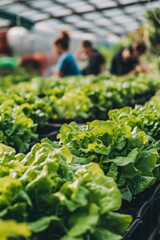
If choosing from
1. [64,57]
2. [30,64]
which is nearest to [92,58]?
[64,57]

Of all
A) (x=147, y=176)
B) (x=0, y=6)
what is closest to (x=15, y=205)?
(x=147, y=176)

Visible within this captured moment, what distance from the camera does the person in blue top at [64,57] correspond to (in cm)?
783

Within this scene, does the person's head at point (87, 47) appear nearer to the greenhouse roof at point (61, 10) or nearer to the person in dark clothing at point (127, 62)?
the person in dark clothing at point (127, 62)

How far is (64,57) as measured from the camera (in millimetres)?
7789

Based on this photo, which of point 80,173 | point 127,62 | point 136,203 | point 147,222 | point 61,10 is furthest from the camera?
point 61,10

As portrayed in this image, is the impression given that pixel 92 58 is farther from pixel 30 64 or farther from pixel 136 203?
pixel 136 203

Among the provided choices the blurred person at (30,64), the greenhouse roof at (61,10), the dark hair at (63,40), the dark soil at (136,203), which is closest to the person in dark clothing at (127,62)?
the greenhouse roof at (61,10)

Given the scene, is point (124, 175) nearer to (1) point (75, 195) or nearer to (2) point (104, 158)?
(2) point (104, 158)

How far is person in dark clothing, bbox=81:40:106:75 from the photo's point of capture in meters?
9.67

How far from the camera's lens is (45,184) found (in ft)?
5.94

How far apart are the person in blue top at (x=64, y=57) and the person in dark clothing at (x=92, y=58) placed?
1494mm

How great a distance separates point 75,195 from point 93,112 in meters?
3.98

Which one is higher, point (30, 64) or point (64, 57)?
point (64, 57)

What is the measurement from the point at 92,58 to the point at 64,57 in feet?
7.06
